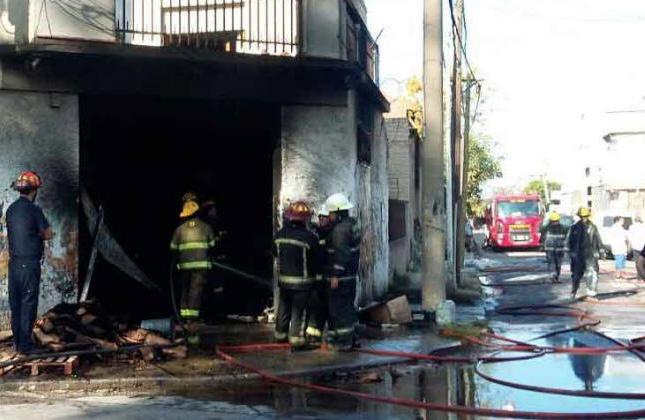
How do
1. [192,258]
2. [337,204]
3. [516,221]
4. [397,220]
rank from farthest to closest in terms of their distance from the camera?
[516,221] → [397,220] → [192,258] → [337,204]

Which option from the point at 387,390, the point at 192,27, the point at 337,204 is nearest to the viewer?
the point at 387,390

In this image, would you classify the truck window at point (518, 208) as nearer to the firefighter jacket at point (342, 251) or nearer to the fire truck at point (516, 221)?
the fire truck at point (516, 221)

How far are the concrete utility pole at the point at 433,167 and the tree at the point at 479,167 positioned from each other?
33.1 meters

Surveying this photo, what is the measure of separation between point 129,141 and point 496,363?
6.73m

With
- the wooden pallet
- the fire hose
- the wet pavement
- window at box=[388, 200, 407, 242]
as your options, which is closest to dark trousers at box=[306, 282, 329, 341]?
the fire hose

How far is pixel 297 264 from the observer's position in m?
9.66

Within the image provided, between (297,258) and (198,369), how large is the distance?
1807 millimetres

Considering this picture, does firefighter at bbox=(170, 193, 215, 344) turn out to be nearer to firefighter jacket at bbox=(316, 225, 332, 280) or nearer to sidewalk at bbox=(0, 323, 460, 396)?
sidewalk at bbox=(0, 323, 460, 396)

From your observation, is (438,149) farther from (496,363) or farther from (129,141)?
(129,141)

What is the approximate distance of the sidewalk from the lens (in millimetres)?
7988

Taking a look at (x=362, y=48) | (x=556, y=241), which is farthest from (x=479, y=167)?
(x=362, y=48)

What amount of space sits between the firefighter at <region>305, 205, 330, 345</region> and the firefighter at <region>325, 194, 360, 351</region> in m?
0.14

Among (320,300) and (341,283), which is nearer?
(341,283)

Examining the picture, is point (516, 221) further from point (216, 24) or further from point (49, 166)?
point (49, 166)
